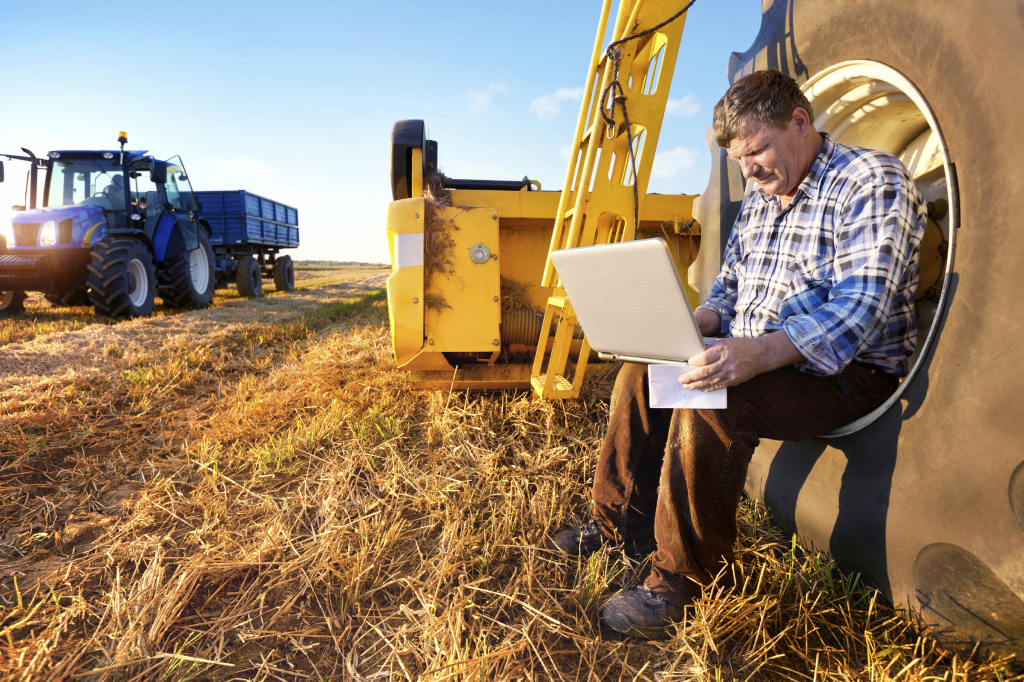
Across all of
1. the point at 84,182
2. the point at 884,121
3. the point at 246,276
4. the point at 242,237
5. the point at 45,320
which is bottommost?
the point at 45,320

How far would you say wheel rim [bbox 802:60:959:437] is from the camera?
147 centimetres

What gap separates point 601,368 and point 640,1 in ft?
5.84

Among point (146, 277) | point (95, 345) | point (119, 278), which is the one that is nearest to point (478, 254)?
point (95, 345)

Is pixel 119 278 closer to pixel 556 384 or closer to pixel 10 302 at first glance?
pixel 10 302

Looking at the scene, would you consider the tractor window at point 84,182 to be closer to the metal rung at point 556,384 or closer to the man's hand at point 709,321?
the metal rung at point 556,384

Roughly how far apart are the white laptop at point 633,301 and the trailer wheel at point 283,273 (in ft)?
43.4

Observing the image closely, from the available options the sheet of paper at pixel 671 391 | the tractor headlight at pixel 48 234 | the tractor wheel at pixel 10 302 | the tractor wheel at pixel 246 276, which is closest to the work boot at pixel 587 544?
the sheet of paper at pixel 671 391

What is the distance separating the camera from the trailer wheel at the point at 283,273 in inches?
524

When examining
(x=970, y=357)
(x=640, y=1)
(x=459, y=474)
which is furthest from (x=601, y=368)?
(x=970, y=357)

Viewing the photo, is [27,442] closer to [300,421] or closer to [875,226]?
[300,421]

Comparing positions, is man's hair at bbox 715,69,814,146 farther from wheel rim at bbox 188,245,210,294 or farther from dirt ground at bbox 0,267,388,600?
wheel rim at bbox 188,245,210,294

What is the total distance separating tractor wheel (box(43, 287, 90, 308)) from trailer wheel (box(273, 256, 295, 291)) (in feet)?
17.4

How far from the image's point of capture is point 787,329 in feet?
4.36

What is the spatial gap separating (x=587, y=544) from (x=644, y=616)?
37 cm
